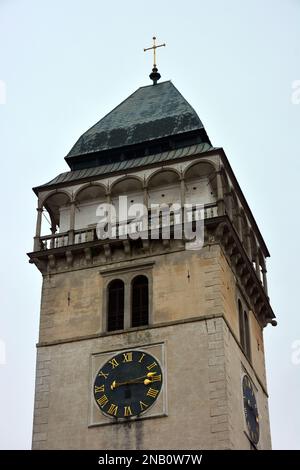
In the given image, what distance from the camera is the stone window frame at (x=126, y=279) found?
43.1m

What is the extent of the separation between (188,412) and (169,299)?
→ 451cm

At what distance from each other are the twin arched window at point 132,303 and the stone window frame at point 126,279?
0.13m

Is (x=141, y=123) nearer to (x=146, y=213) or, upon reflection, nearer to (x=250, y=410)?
(x=146, y=213)

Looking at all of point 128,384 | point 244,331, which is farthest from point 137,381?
point 244,331

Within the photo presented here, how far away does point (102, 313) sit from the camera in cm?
4347

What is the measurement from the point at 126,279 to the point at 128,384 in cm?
437

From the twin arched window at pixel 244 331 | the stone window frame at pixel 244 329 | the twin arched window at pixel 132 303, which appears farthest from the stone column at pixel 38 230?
the twin arched window at pixel 244 331

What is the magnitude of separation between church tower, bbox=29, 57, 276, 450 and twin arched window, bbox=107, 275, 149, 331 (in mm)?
48

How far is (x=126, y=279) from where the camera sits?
44.1 m

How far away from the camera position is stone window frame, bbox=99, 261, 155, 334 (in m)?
43.1

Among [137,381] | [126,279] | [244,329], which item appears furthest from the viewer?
[244,329]

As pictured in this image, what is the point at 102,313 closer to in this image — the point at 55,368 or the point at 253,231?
the point at 55,368
